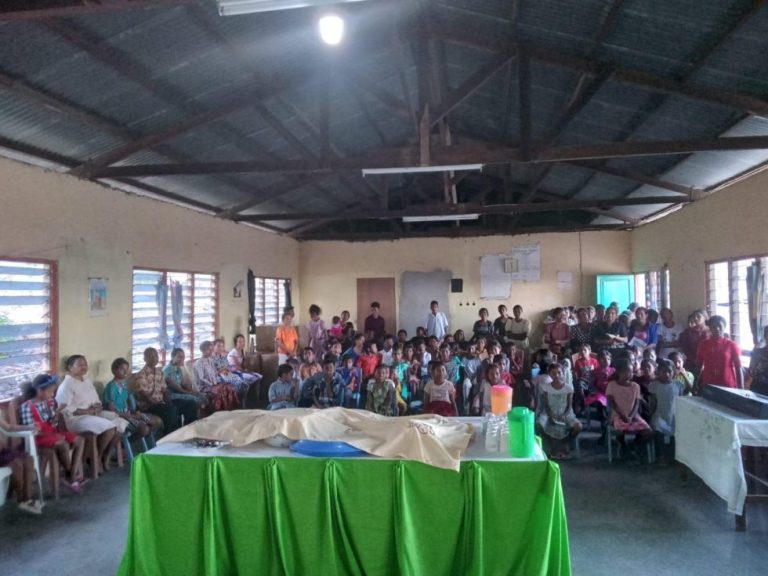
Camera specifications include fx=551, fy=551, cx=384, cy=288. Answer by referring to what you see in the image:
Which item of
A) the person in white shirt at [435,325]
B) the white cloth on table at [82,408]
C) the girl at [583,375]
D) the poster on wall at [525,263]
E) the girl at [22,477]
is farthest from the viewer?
the poster on wall at [525,263]

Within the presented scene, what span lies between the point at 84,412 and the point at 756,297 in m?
7.15

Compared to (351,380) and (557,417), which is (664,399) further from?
Answer: (351,380)

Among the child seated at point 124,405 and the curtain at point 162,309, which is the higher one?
the curtain at point 162,309

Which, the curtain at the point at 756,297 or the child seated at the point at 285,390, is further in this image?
the child seated at the point at 285,390

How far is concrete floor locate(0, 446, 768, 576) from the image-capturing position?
11.1 ft

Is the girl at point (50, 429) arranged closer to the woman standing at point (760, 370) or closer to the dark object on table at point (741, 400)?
the dark object on table at point (741, 400)

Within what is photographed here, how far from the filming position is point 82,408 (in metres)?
5.31

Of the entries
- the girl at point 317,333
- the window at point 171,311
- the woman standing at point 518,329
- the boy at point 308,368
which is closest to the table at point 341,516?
the boy at point 308,368

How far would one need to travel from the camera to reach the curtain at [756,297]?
19.8 ft

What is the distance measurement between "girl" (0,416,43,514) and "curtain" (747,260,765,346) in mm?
7076

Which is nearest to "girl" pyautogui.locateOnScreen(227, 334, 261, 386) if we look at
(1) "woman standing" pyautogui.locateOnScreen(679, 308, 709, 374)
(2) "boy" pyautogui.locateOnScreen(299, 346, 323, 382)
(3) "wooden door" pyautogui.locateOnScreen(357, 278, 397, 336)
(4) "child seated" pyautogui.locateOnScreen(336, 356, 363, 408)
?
(2) "boy" pyautogui.locateOnScreen(299, 346, 323, 382)

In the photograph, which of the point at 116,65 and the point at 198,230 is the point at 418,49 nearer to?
the point at 116,65

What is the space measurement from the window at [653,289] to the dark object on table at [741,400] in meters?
4.90

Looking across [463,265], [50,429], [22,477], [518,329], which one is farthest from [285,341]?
[22,477]
